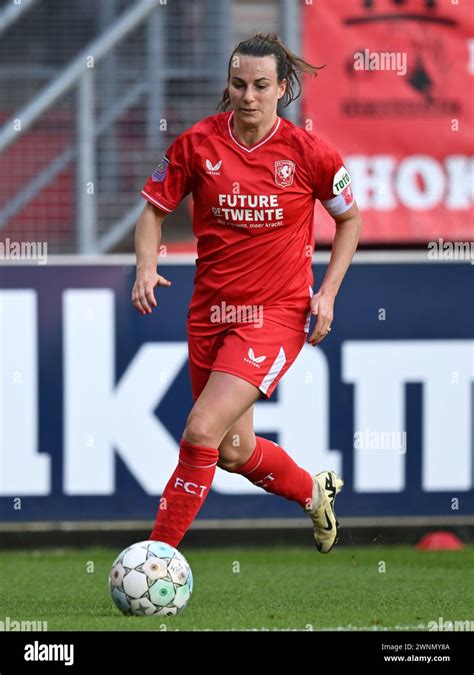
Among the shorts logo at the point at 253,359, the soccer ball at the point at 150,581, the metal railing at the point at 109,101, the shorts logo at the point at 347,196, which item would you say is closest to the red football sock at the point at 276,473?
the shorts logo at the point at 253,359

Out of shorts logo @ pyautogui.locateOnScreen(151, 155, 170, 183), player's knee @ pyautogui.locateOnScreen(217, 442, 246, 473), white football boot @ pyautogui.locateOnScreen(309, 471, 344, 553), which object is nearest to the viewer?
shorts logo @ pyautogui.locateOnScreen(151, 155, 170, 183)

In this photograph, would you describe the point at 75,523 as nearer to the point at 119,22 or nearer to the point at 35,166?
the point at 35,166

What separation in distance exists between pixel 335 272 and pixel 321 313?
0.22 meters

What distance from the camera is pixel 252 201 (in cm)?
573

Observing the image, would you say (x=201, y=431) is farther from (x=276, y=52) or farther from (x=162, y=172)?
(x=276, y=52)

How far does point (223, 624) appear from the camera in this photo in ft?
17.1

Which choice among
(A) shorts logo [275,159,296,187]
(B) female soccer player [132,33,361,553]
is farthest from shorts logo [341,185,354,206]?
(A) shorts logo [275,159,296,187]

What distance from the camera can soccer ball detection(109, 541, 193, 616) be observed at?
17.4 feet

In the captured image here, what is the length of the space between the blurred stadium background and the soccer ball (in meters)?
2.96

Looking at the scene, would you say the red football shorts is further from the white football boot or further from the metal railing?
the metal railing

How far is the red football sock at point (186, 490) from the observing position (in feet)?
Result: 18.2

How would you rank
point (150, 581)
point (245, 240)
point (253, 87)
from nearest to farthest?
1. point (150, 581)
2. point (253, 87)
3. point (245, 240)

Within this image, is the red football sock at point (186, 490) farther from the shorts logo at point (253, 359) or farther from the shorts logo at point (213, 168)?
the shorts logo at point (213, 168)

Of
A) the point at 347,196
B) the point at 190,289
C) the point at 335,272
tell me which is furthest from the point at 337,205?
the point at 190,289
